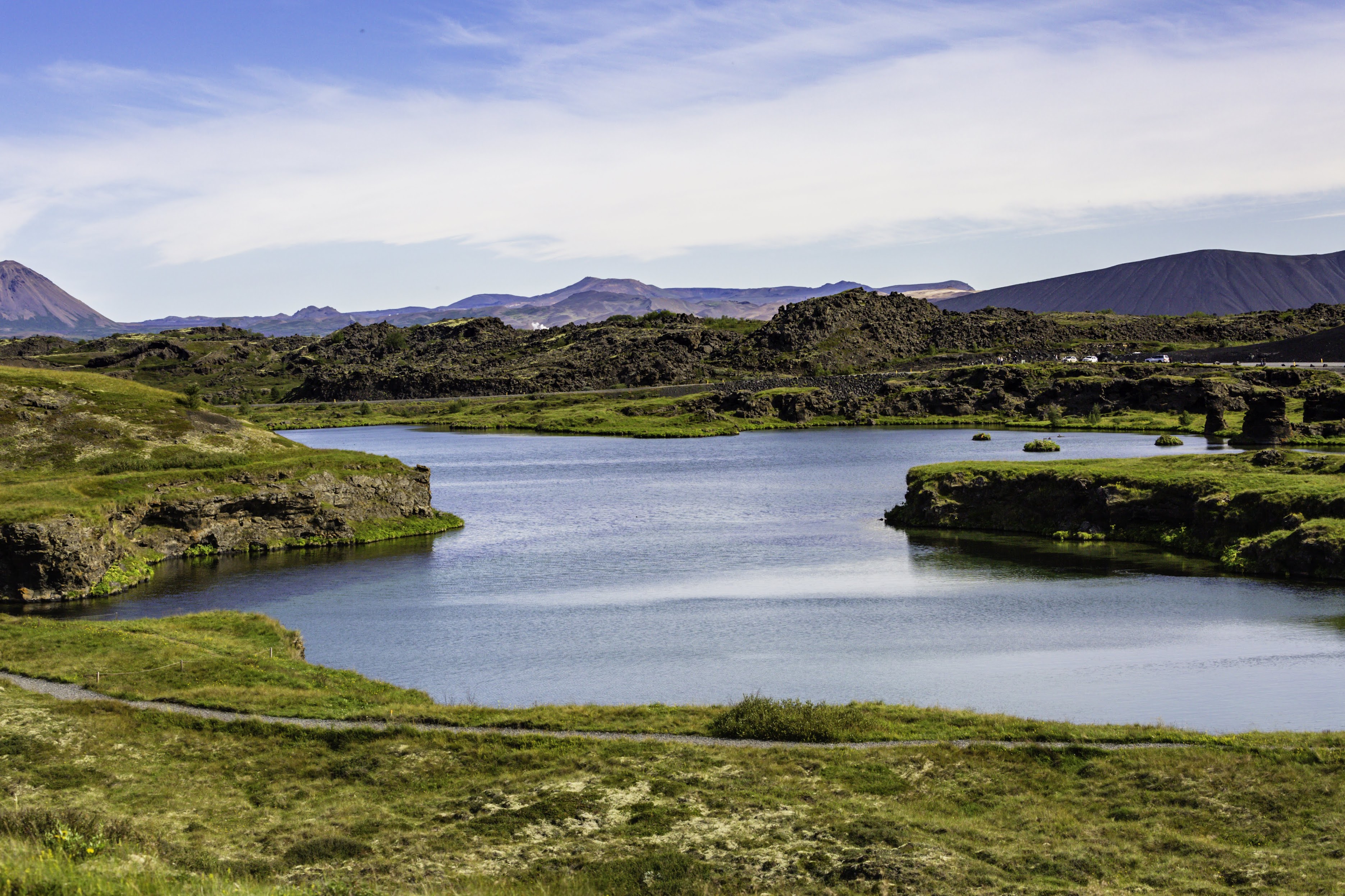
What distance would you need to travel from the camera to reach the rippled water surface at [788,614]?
3956 cm

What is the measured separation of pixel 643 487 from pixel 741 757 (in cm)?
8365

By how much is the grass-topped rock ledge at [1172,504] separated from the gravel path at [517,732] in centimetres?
3750

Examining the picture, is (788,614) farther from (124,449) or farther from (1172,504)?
(124,449)

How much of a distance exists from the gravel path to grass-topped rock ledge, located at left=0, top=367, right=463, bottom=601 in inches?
1107

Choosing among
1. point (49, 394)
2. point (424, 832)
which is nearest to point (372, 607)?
point (424, 832)

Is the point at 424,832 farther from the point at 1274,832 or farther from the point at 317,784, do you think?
the point at 1274,832

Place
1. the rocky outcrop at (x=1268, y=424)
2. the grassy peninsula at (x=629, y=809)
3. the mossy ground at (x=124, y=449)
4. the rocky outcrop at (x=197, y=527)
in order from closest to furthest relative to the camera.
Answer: the grassy peninsula at (x=629, y=809) → the rocky outcrop at (x=197, y=527) → the mossy ground at (x=124, y=449) → the rocky outcrop at (x=1268, y=424)

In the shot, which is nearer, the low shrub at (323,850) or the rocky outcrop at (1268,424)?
the low shrub at (323,850)

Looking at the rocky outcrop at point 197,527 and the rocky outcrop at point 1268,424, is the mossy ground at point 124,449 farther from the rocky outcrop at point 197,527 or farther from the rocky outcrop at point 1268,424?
the rocky outcrop at point 1268,424

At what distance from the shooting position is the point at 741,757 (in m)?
28.4

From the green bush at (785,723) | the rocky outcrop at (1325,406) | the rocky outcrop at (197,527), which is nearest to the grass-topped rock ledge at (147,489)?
the rocky outcrop at (197,527)

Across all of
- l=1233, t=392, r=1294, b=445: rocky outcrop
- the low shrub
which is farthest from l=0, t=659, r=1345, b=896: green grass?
l=1233, t=392, r=1294, b=445: rocky outcrop

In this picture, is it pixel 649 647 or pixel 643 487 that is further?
pixel 643 487

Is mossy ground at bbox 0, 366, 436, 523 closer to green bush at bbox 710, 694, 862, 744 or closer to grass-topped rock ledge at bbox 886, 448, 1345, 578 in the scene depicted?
grass-topped rock ledge at bbox 886, 448, 1345, 578
